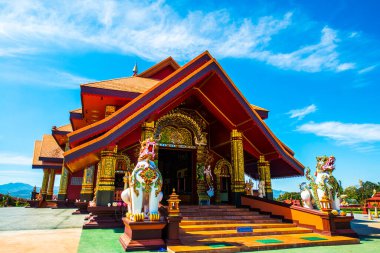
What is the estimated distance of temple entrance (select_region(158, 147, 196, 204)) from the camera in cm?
1142

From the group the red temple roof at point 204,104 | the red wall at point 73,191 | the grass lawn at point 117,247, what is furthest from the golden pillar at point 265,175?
the red wall at point 73,191

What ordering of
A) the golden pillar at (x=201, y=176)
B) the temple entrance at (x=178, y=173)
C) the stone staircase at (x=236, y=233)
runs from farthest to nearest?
the temple entrance at (x=178, y=173), the golden pillar at (x=201, y=176), the stone staircase at (x=236, y=233)

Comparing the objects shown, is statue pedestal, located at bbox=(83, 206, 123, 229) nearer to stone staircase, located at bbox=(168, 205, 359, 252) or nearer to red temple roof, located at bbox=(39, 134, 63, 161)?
stone staircase, located at bbox=(168, 205, 359, 252)

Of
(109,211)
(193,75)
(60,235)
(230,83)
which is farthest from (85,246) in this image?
(230,83)

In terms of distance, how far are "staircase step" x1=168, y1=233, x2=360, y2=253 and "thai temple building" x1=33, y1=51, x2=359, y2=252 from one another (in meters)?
0.03

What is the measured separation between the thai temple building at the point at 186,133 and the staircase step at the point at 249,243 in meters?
3.41

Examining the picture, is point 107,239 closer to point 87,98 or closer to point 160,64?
point 87,98

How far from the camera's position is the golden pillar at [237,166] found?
9.74 m

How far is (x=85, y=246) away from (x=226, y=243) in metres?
3.21

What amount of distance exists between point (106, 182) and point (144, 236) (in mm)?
3805

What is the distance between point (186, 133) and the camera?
440 inches

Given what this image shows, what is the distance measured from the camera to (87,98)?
414 inches

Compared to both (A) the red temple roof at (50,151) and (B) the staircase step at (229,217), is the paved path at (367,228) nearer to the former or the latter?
(B) the staircase step at (229,217)

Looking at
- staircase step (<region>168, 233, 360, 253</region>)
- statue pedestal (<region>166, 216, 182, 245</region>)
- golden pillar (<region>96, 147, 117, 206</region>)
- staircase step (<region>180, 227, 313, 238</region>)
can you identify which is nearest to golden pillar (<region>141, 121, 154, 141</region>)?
golden pillar (<region>96, 147, 117, 206</region>)
